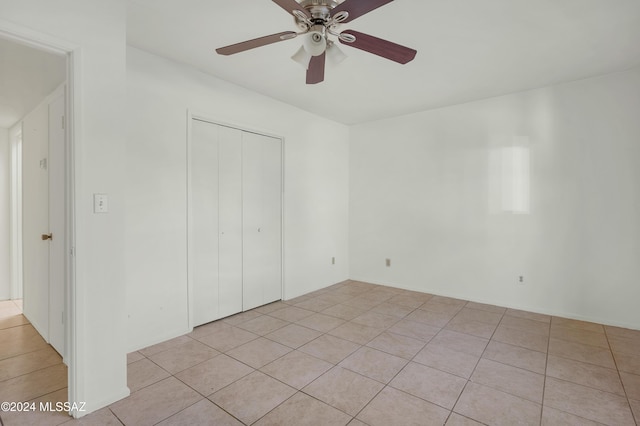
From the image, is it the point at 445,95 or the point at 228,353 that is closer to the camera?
the point at 228,353

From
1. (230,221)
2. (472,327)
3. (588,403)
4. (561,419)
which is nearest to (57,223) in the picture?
(230,221)

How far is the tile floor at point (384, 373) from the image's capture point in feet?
6.07

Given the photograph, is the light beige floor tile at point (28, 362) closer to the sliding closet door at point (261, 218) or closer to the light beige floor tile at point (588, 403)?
the sliding closet door at point (261, 218)

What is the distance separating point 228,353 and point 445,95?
3.67m

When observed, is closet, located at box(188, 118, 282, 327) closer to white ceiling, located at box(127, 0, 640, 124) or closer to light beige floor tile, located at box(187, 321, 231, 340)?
light beige floor tile, located at box(187, 321, 231, 340)

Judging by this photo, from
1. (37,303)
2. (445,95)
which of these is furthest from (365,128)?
(37,303)

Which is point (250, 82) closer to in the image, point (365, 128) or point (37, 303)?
point (365, 128)

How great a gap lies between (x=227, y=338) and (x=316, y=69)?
8.10 ft

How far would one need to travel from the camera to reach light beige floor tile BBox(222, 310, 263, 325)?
10.9 ft

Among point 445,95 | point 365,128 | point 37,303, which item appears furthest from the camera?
point 365,128

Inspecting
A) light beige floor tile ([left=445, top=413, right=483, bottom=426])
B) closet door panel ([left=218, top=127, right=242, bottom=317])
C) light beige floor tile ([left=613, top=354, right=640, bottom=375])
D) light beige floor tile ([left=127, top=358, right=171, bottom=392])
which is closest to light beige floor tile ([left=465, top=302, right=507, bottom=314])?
light beige floor tile ([left=613, top=354, right=640, bottom=375])

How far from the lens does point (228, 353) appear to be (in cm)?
261

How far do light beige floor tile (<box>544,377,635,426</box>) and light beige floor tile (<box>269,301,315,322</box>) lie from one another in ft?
7.36

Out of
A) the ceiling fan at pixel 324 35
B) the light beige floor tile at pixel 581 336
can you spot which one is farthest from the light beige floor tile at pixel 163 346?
the light beige floor tile at pixel 581 336
